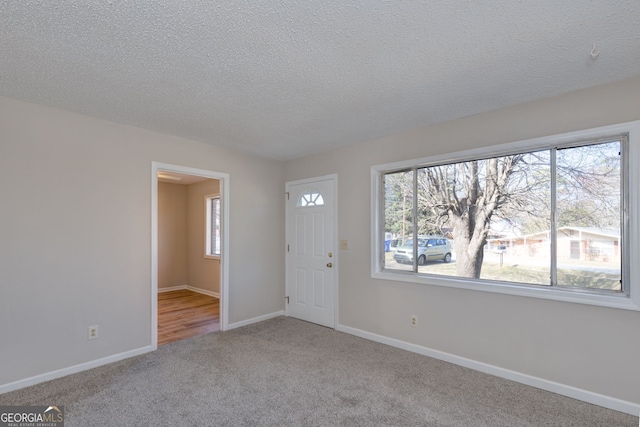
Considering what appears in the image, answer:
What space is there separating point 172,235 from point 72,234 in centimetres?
389

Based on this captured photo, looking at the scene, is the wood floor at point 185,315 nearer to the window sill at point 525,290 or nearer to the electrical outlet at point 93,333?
the electrical outlet at point 93,333

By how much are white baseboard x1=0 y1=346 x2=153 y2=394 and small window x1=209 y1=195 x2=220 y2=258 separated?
10.3 feet

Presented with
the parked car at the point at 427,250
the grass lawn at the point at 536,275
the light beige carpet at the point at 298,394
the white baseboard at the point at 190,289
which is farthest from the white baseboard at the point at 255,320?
the grass lawn at the point at 536,275

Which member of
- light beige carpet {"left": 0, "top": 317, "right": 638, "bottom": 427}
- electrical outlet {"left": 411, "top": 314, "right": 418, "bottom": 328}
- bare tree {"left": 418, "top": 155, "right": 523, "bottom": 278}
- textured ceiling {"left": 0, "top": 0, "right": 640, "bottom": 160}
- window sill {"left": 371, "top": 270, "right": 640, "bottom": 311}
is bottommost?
light beige carpet {"left": 0, "top": 317, "right": 638, "bottom": 427}

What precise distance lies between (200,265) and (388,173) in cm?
463

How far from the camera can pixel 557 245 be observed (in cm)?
258

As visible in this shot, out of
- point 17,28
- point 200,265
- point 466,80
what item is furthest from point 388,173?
point 200,265

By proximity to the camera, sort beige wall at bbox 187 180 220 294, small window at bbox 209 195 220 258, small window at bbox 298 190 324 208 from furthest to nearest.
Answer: small window at bbox 209 195 220 258, beige wall at bbox 187 180 220 294, small window at bbox 298 190 324 208

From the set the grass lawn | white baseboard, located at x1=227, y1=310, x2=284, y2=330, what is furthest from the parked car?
white baseboard, located at x1=227, y1=310, x2=284, y2=330

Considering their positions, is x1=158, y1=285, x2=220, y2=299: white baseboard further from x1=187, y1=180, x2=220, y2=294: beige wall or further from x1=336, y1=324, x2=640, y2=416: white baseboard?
x1=336, y1=324, x2=640, y2=416: white baseboard

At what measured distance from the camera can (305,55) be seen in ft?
6.44

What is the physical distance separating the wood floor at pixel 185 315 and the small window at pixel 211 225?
3.20ft

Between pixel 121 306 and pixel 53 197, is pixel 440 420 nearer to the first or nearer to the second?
pixel 121 306

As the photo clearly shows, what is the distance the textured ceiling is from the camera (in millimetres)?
1569
